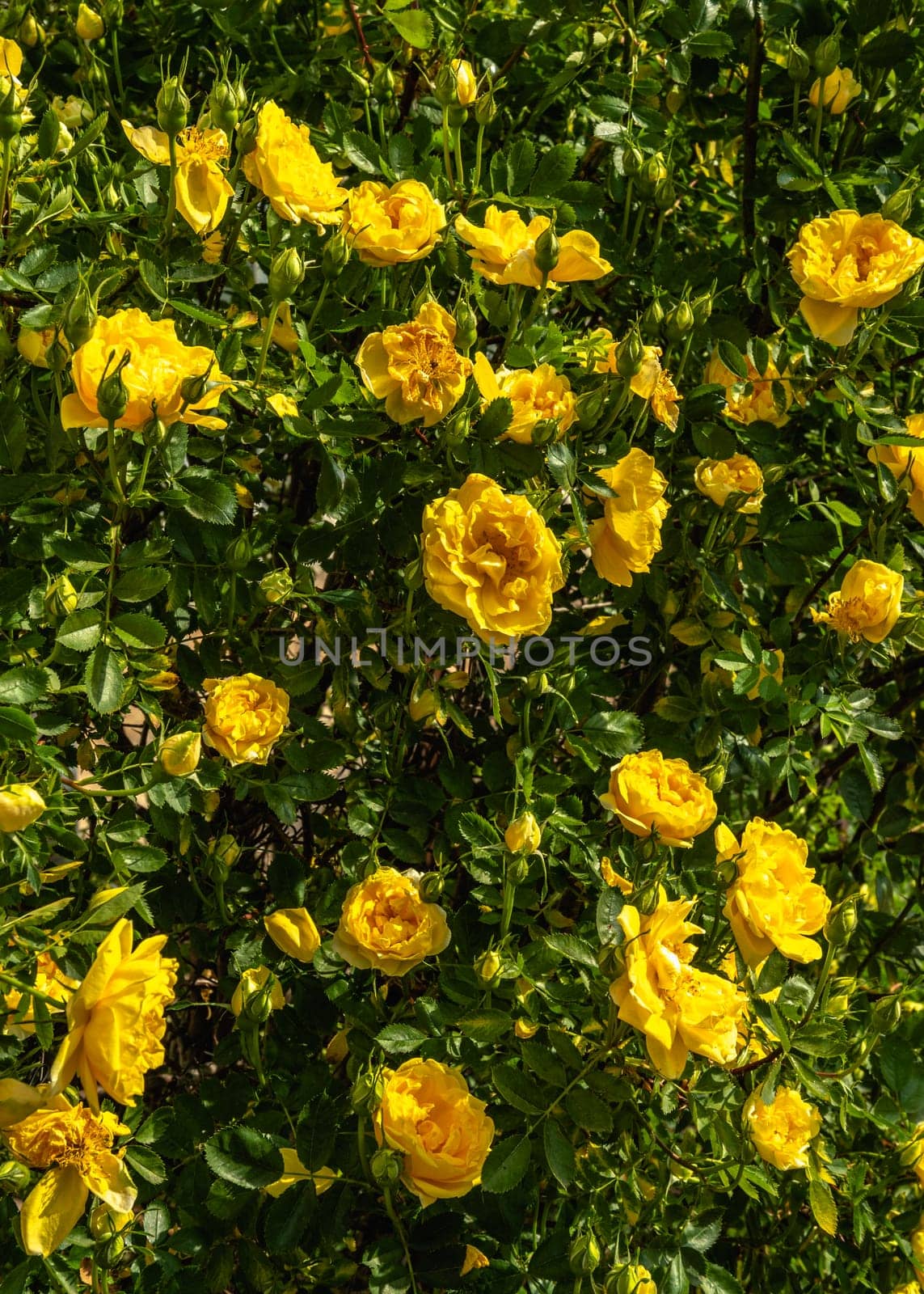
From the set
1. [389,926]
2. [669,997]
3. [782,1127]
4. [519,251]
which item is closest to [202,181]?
[519,251]

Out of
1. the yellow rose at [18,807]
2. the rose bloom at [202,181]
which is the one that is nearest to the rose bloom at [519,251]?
the rose bloom at [202,181]

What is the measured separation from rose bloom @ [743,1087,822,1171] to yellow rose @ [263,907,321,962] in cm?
46

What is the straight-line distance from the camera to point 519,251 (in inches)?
50.7

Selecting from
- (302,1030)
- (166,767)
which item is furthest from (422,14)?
(302,1030)

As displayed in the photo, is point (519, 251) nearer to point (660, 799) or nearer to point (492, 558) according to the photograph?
point (492, 558)

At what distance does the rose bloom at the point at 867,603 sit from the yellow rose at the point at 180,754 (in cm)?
72

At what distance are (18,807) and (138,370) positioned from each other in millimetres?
396

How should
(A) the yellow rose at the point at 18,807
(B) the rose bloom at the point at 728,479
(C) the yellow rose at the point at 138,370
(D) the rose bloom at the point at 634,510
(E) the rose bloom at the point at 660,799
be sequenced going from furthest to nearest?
(B) the rose bloom at the point at 728,479 < (D) the rose bloom at the point at 634,510 < (E) the rose bloom at the point at 660,799 < (C) the yellow rose at the point at 138,370 < (A) the yellow rose at the point at 18,807

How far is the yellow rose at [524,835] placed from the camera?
1.22 m

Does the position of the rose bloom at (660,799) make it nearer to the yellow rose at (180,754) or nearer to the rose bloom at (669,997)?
the rose bloom at (669,997)

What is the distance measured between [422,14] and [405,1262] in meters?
1.37

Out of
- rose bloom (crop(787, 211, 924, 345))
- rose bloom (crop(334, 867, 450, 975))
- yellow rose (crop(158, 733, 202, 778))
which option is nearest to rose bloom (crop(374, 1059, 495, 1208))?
rose bloom (crop(334, 867, 450, 975))

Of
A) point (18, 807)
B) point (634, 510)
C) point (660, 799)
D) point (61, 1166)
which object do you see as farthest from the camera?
point (634, 510)

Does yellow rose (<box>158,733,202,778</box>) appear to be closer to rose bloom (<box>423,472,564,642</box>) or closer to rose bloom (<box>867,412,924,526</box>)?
rose bloom (<box>423,472,564,642</box>)
